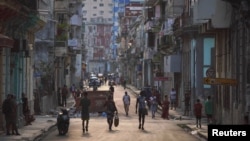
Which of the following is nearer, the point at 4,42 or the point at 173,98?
the point at 4,42

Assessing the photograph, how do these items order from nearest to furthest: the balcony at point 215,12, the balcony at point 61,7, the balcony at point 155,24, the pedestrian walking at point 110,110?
the balcony at point 215,12 → the pedestrian walking at point 110,110 → the balcony at point 61,7 → the balcony at point 155,24

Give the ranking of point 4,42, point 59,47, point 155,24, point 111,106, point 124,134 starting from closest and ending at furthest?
point 4,42
point 124,134
point 111,106
point 59,47
point 155,24

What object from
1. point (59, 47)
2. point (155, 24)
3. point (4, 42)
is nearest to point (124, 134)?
point (4, 42)

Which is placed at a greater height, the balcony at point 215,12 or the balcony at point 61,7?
the balcony at point 61,7

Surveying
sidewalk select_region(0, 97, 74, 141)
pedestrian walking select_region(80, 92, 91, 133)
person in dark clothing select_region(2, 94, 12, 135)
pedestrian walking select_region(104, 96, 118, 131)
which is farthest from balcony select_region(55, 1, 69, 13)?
person in dark clothing select_region(2, 94, 12, 135)

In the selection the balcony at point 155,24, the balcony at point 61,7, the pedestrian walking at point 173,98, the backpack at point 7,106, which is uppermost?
the balcony at point 61,7

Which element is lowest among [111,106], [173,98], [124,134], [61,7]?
[124,134]

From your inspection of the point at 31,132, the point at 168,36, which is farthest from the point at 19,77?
the point at 168,36

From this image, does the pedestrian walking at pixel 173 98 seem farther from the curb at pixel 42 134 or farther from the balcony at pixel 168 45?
the curb at pixel 42 134

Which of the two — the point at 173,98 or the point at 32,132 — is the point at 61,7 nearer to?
the point at 173,98

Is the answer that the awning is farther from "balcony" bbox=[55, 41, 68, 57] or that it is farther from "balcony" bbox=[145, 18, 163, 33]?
"balcony" bbox=[145, 18, 163, 33]

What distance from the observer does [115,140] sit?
2545 cm

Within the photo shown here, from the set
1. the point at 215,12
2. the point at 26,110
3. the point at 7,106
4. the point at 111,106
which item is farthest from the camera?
the point at 26,110

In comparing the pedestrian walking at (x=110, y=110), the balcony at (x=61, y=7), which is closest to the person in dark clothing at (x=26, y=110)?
the pedestrian walking at (x=110, y=110)
